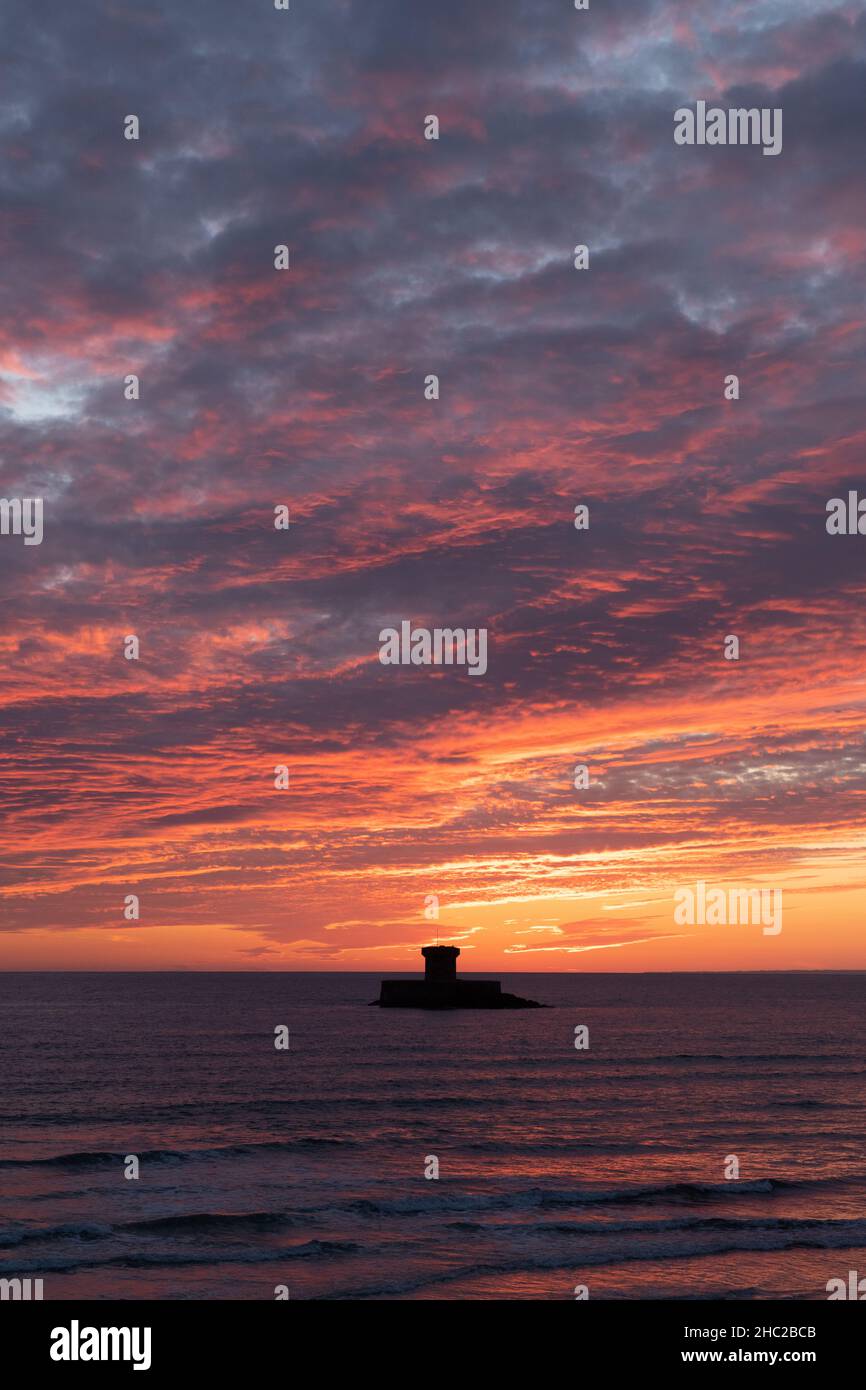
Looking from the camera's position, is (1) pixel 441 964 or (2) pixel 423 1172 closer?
(2) pixel 423 1172

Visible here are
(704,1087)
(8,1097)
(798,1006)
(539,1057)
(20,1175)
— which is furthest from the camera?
(798,1006)

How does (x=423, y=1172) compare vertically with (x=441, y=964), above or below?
below

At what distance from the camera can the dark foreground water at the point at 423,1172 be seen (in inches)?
1060

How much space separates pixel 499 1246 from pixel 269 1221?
23.3 ft

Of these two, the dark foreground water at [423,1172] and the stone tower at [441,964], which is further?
the stone tower at [441,964]

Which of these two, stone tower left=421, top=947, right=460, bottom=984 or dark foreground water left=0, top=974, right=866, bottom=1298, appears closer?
dark foreground water left=0, top=974, right=866, bottom=1298

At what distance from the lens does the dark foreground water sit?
26.9 meters

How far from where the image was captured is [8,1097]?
188 feet

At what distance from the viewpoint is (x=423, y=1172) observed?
127 ft
